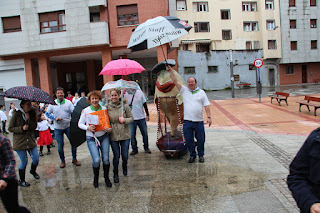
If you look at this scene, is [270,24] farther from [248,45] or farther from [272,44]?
[248,45]

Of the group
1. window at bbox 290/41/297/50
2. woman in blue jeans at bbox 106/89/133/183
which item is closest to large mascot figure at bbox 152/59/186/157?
woman in blue jeans at bbox 106/89/133/183

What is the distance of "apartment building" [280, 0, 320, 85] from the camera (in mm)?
33938

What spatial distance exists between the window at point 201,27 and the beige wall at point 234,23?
0.38m

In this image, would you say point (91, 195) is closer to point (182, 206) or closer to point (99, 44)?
point (182, 206)

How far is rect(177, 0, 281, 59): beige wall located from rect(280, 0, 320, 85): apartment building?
1.05 metres

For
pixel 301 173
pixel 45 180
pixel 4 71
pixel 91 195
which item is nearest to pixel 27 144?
pixel 45 180

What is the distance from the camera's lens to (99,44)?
1822 centimetres

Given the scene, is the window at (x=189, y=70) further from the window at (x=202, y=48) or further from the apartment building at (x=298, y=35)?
the apartment building at (x=298, y=35)

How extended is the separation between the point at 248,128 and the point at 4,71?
19.7 metres

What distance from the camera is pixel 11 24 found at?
19.0m

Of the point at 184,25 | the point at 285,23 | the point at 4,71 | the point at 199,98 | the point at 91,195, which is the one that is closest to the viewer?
the point at 91,195

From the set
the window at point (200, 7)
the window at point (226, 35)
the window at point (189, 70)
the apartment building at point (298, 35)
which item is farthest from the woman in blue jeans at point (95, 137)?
the apartment building at point (298, 35)

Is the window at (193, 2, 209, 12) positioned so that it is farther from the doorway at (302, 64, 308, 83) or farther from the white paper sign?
the white paper sign

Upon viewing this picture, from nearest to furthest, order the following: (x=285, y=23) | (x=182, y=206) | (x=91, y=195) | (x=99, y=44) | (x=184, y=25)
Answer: (x=182, y=206), (x=91, y=195), (x=184, y=25), (x=99, y=44), (x=285, y=23)
